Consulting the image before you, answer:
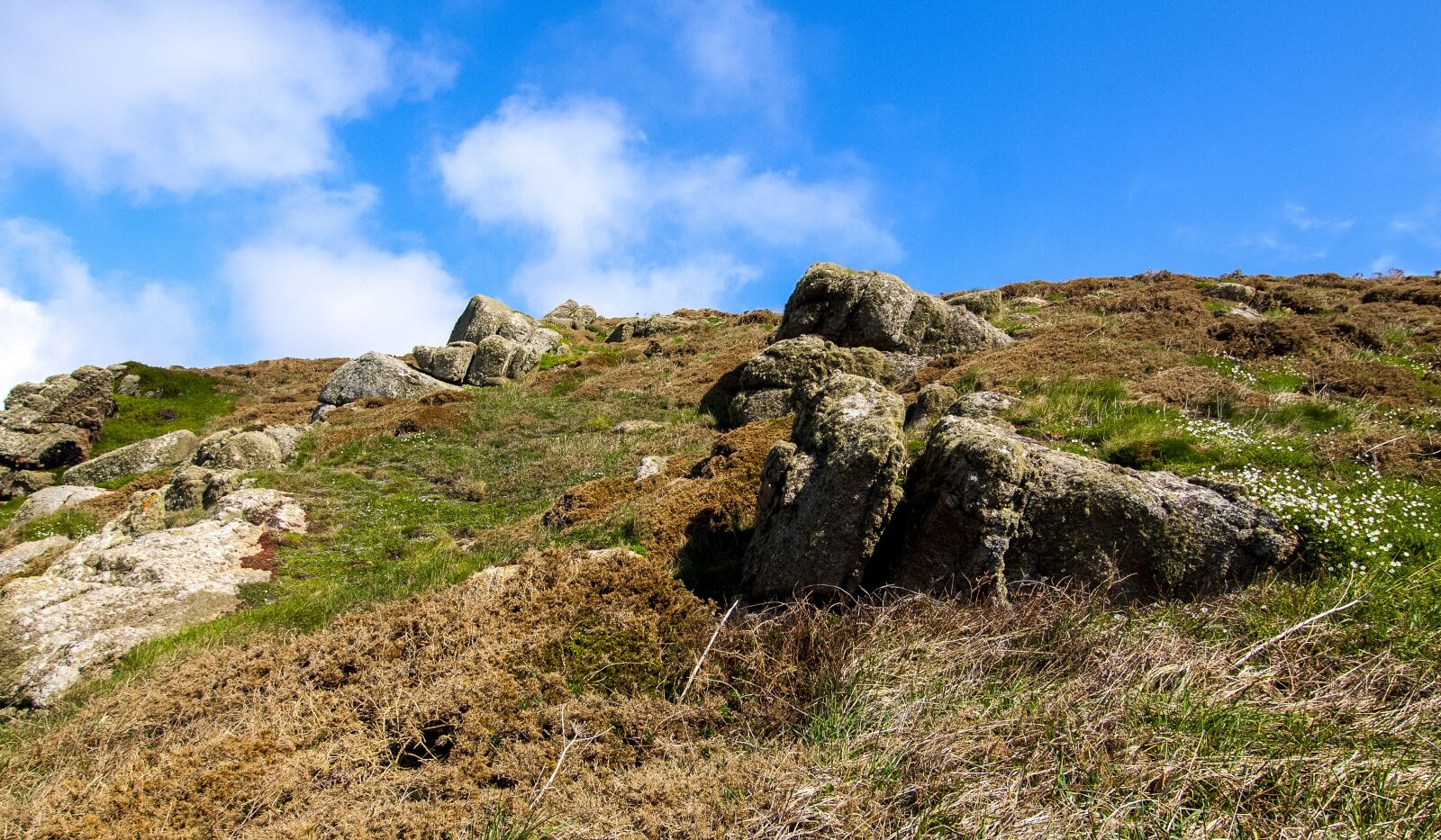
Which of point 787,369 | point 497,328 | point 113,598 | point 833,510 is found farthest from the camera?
point 497,328

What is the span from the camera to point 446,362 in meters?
31.8

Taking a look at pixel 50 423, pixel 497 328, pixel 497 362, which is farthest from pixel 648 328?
pixel 50 423

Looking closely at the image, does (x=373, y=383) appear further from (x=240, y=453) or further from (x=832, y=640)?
(x=832, y=640)

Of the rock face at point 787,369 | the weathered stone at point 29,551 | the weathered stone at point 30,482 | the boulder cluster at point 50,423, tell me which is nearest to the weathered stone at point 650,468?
the rock face at point 787,369

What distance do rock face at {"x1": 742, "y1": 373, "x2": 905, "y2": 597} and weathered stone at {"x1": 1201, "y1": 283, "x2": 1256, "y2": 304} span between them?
2388 cm

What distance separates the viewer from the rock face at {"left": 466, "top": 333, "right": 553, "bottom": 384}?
31.4m

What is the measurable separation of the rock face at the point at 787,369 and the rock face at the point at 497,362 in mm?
15517

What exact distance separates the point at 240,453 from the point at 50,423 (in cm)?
1565

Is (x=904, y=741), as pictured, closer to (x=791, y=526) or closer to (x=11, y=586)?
(x=791, y=526)

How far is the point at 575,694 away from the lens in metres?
5.56

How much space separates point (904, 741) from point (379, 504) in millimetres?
13756

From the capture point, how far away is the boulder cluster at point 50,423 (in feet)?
79.2

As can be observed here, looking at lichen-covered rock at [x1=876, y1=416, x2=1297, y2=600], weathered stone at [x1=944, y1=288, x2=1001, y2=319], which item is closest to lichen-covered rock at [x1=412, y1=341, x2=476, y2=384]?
weathered stone at [x1=944, y1=288, x2=1001, y2=319]

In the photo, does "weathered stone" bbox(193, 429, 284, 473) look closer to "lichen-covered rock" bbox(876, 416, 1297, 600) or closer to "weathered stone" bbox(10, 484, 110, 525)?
"weathered stone" bbox(10, 484, 110, 525)
